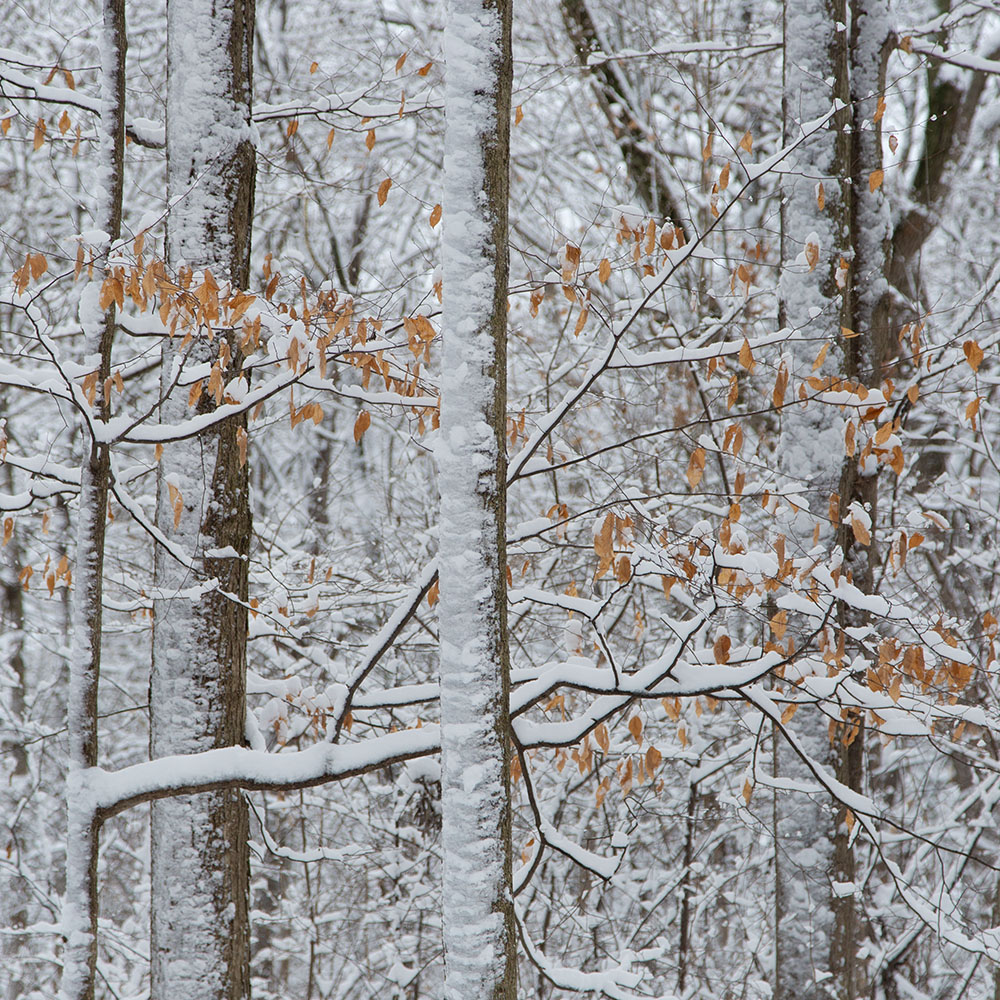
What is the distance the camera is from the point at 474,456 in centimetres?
280

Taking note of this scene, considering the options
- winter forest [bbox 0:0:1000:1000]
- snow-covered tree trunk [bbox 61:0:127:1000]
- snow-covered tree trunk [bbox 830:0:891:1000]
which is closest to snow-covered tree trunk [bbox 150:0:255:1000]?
winter forest [bbox 0:0:1000:1000]

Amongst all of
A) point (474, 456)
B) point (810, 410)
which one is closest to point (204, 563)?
point (474, 456)

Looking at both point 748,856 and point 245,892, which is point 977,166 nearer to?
point 748,856

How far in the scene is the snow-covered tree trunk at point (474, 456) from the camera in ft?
8.96

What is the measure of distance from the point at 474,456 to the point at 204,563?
148 cm

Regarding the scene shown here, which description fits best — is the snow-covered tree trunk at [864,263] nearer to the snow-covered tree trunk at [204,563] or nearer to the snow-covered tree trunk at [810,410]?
the snow-covered tree trunk at [810,410]

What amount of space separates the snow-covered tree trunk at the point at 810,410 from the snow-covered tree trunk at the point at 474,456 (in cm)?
234

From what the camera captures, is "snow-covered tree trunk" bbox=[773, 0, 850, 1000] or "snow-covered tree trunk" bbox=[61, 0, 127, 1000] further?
"snow-covered tree trunk" bbox=[773, 0, 850, 1000]

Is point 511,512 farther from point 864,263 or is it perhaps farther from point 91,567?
point 91,567

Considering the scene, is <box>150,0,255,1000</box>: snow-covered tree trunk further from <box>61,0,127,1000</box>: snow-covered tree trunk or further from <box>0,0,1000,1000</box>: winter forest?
<box>61,0,127,1000</box>: snow-covered tree trunk

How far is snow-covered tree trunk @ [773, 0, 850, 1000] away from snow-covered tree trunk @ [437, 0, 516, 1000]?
2.34m

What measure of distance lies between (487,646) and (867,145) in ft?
13.4

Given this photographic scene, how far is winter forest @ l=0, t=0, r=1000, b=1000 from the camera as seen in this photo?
3131 mm

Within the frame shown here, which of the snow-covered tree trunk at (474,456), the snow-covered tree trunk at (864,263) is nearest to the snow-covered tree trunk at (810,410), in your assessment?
the snow-covered tree trunk at (864,263)
